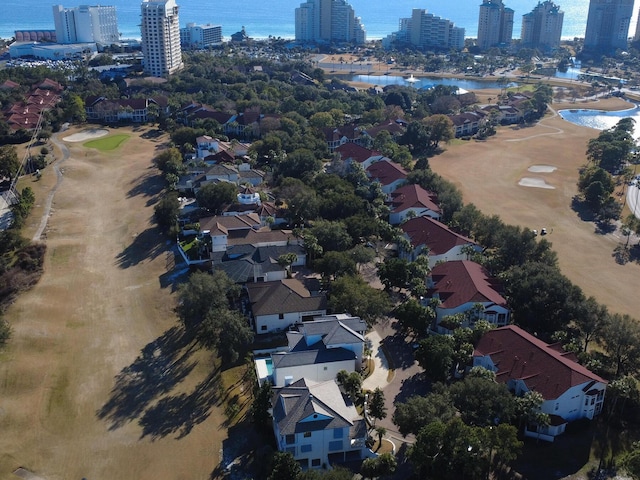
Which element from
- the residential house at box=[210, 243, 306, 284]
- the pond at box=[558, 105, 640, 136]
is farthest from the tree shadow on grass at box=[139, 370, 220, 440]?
the pond at box=[558, 105, 640, 136]

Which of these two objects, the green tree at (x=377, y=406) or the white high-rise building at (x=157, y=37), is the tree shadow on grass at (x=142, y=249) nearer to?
the green tree at (x=377, y=406)

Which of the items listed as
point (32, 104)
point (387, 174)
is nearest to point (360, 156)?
point (387, 174)

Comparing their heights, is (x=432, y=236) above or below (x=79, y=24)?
below

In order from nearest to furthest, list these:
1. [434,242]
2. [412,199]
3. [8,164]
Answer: [434,242]
[412,199]
[8,164]

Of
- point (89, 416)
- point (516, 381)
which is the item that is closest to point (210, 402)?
point (89, 416)

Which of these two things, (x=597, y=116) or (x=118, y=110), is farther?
(x=597, y=116)

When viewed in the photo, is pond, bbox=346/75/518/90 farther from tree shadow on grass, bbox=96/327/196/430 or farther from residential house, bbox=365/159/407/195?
tree shadow on grass, bbox=96/327/196/430

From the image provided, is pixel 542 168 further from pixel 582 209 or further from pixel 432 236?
pixel 432 236
